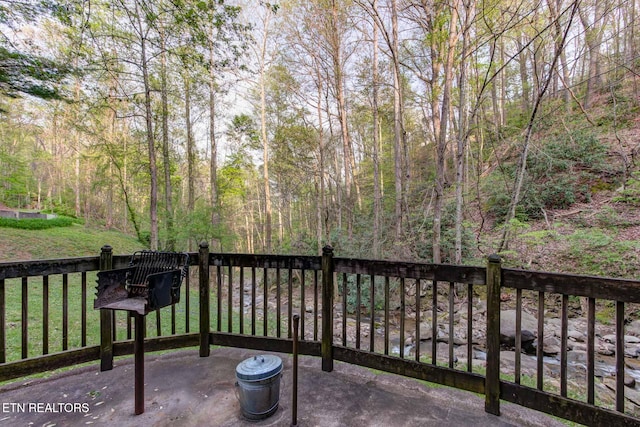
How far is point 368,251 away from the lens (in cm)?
852

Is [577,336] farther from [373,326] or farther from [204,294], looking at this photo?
[204,294]

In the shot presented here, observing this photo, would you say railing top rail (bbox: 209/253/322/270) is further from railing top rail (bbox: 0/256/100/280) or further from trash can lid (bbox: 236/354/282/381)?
railing top rail (bbox: 0/256/100/280)

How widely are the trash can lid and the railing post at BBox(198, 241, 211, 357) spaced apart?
40.7 inches

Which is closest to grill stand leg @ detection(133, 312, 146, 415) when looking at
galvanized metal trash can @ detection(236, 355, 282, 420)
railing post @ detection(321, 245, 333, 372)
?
galvanized metal trash can @ detection(236, 355, 282, 420)

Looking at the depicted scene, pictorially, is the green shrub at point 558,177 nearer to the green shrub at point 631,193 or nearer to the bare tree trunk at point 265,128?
the green shrub at point 631,193

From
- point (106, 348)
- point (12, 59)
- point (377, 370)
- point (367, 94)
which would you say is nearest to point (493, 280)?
point (377, 370)

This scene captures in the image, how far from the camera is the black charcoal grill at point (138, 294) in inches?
71.6

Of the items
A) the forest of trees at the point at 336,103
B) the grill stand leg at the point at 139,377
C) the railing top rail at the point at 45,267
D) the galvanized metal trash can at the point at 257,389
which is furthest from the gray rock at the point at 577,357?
the railing top rail at the point at 45,267

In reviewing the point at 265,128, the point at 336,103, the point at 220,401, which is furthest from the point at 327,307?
the point at 265,128

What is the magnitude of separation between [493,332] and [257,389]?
1597 mm

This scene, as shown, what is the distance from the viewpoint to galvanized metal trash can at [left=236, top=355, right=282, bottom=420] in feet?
5.94

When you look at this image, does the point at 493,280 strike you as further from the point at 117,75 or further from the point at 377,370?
the point at 117,75

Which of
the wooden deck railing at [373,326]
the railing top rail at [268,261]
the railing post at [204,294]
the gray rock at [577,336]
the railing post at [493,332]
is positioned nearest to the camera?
the wooden deck railing at [373,326]

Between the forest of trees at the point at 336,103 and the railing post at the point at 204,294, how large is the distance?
3625 mm
